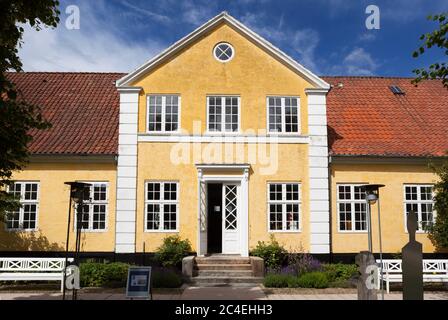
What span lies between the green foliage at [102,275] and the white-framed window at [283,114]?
725 cm

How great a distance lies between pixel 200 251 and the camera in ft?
49.3

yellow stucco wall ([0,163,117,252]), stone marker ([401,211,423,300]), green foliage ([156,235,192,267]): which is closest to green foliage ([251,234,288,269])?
green foliage ([156,235,192,267])

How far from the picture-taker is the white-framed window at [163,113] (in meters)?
15.8

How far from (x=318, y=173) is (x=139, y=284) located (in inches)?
329

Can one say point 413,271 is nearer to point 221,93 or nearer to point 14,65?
point 14,65

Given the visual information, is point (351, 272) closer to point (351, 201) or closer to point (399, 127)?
point (351, 201)

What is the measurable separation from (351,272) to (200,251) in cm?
504

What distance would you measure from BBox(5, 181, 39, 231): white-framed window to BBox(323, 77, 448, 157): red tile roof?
10929 millimetres

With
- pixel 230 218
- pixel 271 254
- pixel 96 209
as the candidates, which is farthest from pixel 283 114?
pixel 96 209

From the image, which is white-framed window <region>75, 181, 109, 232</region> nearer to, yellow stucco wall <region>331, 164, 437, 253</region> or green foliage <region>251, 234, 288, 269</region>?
green foliage <region>251, 234, 288, 269</region>

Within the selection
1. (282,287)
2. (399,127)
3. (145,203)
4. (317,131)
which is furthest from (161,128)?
(399,127)

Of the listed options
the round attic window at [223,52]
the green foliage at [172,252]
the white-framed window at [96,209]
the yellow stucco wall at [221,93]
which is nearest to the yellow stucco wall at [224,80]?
the yellow stucco wall at [221,93]

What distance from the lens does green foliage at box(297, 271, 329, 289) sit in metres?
12.9

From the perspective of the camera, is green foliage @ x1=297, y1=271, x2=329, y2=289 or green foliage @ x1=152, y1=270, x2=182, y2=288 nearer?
green foliage @ x1=152, y1=270, x2=182, y2=288
